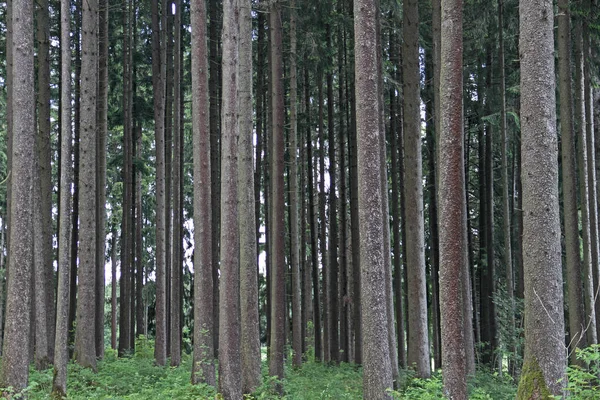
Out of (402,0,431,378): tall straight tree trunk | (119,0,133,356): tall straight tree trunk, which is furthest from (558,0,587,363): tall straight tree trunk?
(119,0,133,356): tall straight tree trunk

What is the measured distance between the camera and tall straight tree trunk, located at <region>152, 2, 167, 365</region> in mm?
19016

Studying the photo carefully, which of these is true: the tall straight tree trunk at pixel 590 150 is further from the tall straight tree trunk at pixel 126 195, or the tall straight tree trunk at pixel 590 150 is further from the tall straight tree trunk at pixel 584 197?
the tall straight tree trunk at pixel 126 195

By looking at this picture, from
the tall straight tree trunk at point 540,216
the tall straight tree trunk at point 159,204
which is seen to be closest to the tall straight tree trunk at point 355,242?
the tall straight tree trunk at point 159,204

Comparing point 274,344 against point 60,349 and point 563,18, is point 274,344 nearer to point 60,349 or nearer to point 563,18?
point 60,349

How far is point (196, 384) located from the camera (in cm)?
1364

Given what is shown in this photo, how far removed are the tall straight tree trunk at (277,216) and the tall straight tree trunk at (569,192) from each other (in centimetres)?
625

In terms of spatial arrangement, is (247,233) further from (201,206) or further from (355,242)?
(355,242)

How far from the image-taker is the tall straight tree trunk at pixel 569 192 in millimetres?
Result: 14984

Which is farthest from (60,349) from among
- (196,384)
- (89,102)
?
(89,102)

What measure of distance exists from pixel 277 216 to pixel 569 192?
6.50 m

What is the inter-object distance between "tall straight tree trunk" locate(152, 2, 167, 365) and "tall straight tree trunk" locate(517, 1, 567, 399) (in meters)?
12.1

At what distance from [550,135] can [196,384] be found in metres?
8.36

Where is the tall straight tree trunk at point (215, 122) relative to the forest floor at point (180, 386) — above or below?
above

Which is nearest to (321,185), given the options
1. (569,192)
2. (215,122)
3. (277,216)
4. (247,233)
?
(215,122)
